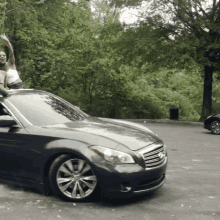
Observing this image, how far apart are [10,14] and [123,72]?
8425 millimetres

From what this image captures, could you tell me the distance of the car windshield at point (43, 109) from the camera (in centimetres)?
526

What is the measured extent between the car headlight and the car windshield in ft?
3.69

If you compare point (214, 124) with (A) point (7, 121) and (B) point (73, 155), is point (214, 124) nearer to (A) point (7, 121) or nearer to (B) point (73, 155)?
(B) point (73, 155)

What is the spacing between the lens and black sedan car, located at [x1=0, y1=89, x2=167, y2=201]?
14.6ft

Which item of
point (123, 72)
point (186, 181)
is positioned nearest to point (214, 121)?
point (186, 181)

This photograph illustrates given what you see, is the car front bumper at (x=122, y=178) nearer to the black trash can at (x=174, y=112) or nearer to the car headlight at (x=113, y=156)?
the car headlight at (x=113, y=156)

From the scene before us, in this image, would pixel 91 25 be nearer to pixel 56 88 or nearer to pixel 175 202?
pixel 56 88

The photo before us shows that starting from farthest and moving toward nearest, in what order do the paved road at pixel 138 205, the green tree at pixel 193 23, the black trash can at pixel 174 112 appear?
the black trash can at pixel 174 112, the green tree at pixel 193 23, the paved road at pixel 138 205

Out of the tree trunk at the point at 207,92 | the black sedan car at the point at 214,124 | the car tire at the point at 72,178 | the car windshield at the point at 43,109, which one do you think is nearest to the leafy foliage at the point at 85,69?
the tree trunk at the point at 207,92

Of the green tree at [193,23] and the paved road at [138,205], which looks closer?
the paved road at [138,205]

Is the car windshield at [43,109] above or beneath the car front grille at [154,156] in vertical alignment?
above

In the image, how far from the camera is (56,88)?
25.6m

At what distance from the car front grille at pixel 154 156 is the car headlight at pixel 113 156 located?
0.25 metres

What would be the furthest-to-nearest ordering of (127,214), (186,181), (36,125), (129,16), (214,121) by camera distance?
(129,16) → (214,121) → (186,181) → (36,125) → (127,214)
